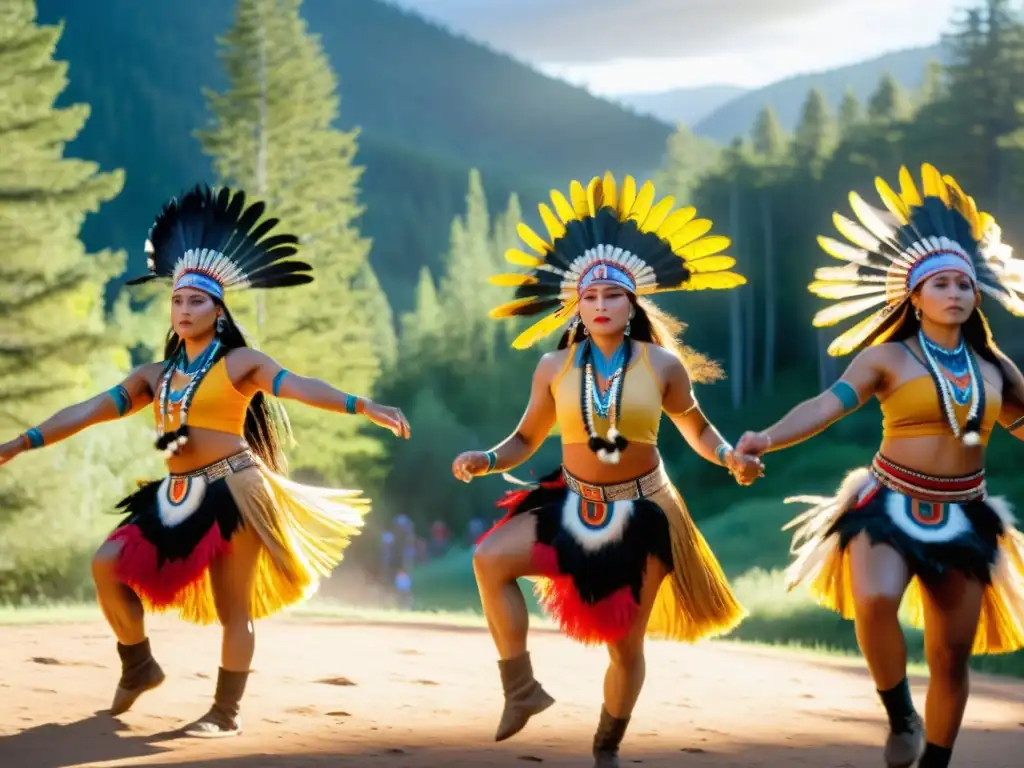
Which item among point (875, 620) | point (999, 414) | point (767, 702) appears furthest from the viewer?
point (767, 702)

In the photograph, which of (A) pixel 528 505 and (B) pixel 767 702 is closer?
(A) pixel 528 505

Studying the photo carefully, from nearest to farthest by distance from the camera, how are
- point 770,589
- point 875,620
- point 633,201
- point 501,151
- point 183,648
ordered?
point 875,620
point 633,201
point 183,648
point 770,589
point 501,151

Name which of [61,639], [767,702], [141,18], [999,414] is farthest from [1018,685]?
[141,18]

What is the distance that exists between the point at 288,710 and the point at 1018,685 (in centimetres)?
556

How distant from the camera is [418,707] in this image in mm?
6414

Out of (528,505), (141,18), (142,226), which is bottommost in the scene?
(528,505)

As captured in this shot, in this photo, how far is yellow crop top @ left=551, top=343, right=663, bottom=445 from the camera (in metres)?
5.02

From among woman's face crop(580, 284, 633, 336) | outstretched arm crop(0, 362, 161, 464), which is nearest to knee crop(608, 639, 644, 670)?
woman's face crop(580, 284, 633, 336)

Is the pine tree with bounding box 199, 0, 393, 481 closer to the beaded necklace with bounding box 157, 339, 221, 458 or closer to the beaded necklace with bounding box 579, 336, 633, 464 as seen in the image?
the beaded necklace with bounding box 157, 339, 221, 458

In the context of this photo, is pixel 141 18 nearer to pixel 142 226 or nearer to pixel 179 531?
pixel 142 226

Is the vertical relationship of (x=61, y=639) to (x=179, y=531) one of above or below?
below

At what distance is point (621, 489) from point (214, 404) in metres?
1.77

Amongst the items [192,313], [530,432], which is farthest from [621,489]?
[192,313]

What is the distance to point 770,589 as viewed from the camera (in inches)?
→ 704
